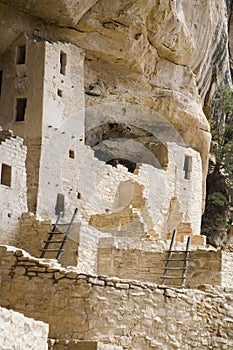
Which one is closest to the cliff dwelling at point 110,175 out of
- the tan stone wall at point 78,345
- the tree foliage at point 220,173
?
the tan stone wall at point 78,345

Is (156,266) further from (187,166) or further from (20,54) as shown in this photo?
(187,166)

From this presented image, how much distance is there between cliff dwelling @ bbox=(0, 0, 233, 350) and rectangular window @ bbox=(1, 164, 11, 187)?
31 millimetres

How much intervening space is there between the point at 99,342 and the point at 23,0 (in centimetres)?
1419

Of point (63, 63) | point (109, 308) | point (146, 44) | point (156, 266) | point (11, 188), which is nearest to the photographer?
point (109, 308)

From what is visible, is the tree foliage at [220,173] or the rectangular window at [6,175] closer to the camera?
the rectangular window at [6,175]

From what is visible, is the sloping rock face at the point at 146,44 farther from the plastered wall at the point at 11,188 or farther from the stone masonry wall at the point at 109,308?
the stone masonry wall at the point at 109,308

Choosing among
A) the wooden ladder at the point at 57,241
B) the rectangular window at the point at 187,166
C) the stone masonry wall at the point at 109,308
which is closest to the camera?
the stone masonry wall at the point at 109,308

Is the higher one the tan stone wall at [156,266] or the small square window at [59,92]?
the small square window at [59,92]

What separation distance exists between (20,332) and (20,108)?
15.4 metres

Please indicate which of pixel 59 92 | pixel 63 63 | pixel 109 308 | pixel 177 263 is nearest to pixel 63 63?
pixel 63 63

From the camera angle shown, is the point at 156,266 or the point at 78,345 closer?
the point at 78,345

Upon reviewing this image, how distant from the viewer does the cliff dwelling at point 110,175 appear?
16609 mm

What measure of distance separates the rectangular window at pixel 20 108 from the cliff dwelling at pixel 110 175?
4cm

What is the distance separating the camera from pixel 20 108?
27.8 meters
